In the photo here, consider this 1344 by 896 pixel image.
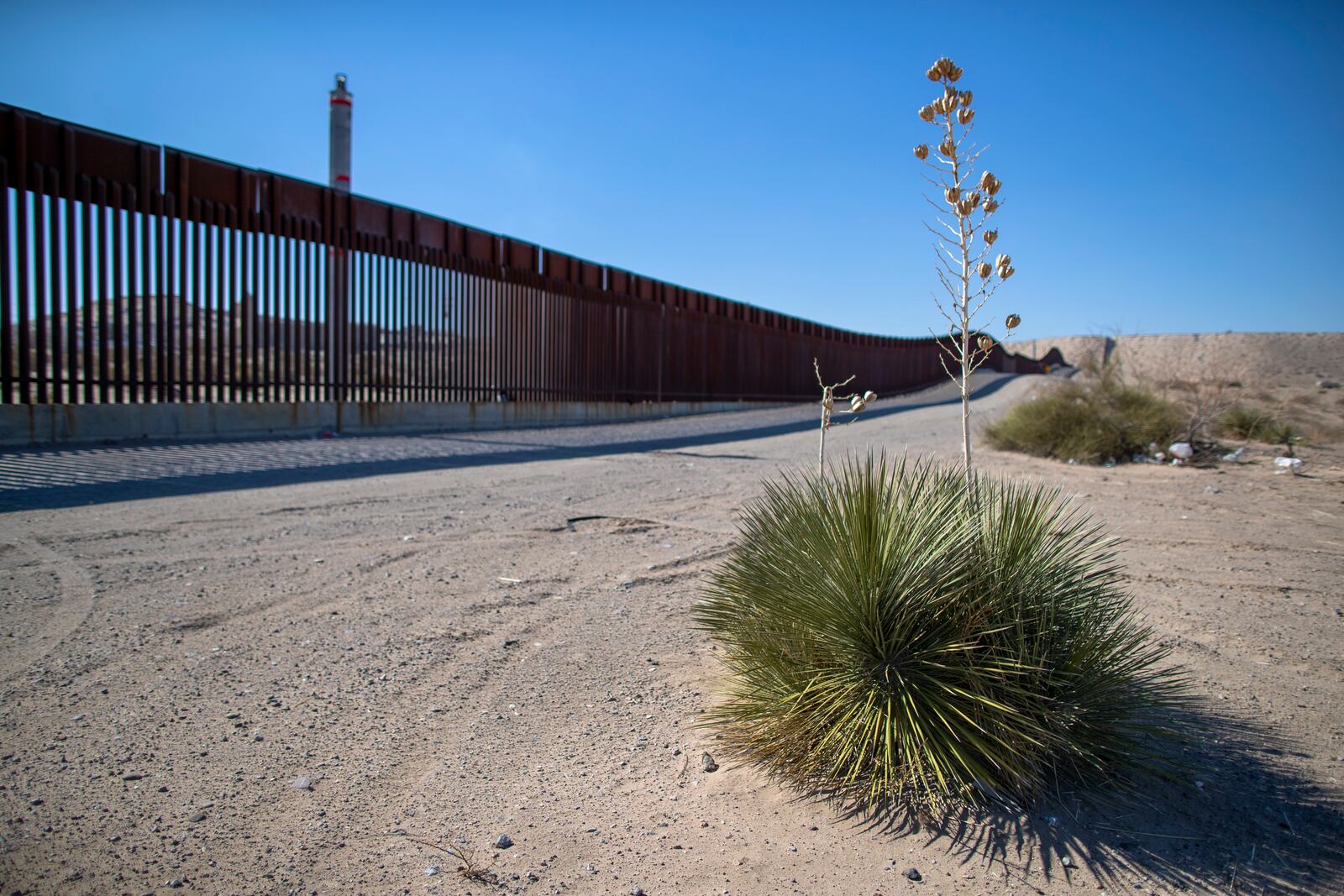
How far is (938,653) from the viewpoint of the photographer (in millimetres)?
2490

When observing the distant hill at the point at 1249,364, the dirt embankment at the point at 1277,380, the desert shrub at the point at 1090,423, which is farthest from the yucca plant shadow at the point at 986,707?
the distant hill at the point at 1249,364

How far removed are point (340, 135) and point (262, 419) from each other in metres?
17.7

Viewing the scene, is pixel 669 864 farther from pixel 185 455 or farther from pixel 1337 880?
pixel 185 455

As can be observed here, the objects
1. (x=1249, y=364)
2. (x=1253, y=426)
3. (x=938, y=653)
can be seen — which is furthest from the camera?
(x=1249, y=364)

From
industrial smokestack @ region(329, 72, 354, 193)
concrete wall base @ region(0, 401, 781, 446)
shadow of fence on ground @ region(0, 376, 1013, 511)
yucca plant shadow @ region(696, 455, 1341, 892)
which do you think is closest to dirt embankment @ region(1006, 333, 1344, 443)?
shadow of fence on ground @ region(0, 376, 1013, 511)

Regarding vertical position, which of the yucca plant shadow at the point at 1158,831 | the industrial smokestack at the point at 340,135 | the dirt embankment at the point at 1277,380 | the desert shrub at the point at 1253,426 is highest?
the industrial smokestack at the point at 340,135

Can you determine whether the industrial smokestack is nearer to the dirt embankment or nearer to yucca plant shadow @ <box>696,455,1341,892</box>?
the dirt embankment

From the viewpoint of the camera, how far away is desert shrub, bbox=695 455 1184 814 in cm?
248

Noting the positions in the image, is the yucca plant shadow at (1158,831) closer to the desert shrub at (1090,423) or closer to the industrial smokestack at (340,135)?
the desert shrub at (1090,423)

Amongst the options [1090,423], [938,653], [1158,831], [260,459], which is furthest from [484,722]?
[1090,423]

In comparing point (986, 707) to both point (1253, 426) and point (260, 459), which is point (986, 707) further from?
point (1253, 426)

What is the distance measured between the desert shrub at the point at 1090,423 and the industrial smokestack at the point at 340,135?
22975 millimetres

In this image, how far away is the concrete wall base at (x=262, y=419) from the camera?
34.2 ft

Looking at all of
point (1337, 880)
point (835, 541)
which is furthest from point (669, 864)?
point (1337, 880)
